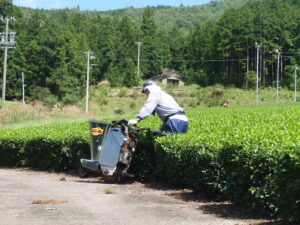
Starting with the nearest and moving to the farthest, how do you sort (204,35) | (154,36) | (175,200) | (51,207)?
(51,207) < (175,200) < (204,35) < (154,36)

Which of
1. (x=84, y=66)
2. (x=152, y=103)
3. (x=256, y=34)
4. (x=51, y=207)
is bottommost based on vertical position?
(x=51, y=207)

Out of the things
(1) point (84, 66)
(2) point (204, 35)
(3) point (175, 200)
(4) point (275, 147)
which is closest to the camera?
(4) point (275, 147)

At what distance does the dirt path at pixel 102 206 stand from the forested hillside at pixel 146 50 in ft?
264

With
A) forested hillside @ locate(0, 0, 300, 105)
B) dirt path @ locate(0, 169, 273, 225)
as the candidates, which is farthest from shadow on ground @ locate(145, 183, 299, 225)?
forested hillside @ locate(0, 0, 300, 105)

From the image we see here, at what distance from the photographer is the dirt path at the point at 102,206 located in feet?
24.3

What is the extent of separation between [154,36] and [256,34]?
33.2 meters

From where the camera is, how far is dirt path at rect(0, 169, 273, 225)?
7.41 metres

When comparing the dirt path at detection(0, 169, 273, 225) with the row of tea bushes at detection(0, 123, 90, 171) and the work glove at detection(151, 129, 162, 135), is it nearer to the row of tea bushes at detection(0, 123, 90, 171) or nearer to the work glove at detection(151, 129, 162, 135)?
the work glove at detection(151, 129, 162, 135)

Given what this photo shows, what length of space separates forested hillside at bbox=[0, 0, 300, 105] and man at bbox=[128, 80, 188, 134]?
3153 inches

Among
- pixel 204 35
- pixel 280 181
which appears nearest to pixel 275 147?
pixel 280 181

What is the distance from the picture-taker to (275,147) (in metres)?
7.34

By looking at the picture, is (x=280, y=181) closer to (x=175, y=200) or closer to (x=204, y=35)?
(x=175, y=200)

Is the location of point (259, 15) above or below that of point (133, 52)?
above

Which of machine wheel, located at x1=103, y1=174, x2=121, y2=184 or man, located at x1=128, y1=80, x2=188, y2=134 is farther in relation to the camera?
machine wheel, located at x1=103, y1=174, x2=121, y2=184
